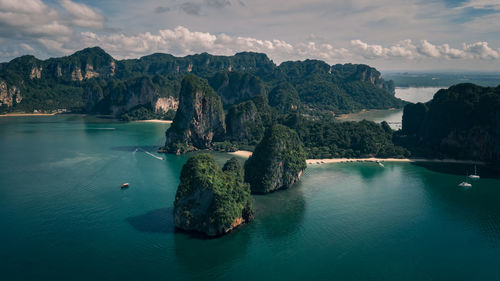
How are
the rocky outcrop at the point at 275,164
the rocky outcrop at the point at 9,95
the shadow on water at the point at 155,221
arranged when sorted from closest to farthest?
the shadow on water at the point at 155,221, the rocky outcrop at the point at 275,164, the rocky outcrop at the point at 9,95

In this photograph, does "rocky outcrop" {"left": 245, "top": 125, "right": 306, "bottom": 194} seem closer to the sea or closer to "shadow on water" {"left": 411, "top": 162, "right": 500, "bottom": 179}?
the sea

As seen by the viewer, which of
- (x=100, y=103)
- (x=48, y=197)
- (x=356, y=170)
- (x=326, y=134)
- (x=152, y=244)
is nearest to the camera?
(x=152, y=244)

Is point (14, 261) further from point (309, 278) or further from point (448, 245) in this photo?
point (448, 245)

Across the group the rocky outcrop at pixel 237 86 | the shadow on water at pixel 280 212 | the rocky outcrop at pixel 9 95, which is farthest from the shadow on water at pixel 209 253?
the rocky outcrop at pixel 9 95

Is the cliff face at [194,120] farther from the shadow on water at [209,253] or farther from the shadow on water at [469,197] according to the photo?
the shadow on water at [469,197]

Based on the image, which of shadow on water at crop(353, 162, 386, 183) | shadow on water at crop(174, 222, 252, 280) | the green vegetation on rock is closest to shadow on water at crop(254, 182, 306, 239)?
shadow on water at crop(174, 222, 252, 280)

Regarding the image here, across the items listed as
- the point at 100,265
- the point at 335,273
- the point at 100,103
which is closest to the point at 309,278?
the point at 335,273
